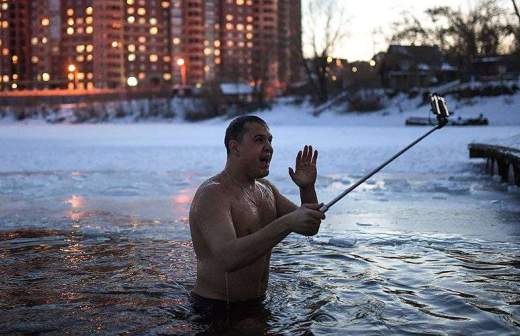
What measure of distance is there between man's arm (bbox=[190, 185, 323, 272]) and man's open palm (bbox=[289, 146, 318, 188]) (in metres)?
0.48

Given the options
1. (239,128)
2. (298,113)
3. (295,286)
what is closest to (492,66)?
(298,113)

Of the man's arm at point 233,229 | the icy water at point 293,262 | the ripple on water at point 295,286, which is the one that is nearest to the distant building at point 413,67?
the icy water at point 293,262

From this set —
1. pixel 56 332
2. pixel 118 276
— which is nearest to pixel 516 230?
pixel 118 276

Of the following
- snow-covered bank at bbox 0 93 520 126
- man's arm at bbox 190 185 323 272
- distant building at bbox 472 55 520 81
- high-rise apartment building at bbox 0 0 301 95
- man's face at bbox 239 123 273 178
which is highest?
high-rise apartment building at bbox 0 0 301 95

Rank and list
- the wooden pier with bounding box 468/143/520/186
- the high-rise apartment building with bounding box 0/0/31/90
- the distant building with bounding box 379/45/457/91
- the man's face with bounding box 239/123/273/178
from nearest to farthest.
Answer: the man's face with bounding box 239/123/273/178 → the wooden pier with bounding box 468/143/520/186 → the distant building with bounding box 379/45/457/91 → the high-rise apartment building with bounding box 0/0/31/90

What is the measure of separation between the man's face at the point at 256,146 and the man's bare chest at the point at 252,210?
256 mm

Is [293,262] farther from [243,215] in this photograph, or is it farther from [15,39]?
[15,39]

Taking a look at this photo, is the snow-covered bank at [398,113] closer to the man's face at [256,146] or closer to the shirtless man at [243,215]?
the shirtless man at [243,215]

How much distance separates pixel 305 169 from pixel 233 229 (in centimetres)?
65

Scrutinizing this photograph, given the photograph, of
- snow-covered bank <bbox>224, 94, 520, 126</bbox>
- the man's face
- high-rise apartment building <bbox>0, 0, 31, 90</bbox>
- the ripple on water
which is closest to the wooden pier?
the ripple on water

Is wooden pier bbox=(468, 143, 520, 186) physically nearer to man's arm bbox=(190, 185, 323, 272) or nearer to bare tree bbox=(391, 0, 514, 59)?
man's arm bbox=(190, 185, 323, 272)

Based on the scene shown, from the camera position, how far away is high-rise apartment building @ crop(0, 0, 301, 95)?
559 feet

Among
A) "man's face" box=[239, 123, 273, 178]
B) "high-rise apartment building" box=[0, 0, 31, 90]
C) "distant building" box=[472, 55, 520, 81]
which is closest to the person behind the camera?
"man's face" box=[239, 123, 273, 178]

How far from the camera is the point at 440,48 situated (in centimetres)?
6144
